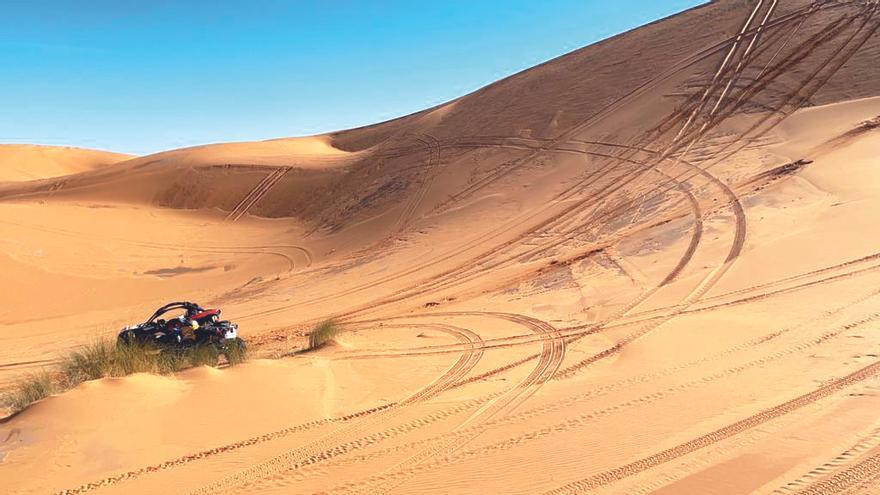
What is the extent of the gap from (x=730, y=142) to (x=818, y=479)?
16.8 metres

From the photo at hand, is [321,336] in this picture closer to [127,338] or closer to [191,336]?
[191,336]

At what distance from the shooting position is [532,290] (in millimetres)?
12570

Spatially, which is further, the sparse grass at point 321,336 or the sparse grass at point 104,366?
the sparse grass at point 321,336

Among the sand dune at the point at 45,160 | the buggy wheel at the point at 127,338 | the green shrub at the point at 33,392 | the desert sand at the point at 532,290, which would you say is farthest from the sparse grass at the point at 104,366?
the sand dune at the point at 45,160

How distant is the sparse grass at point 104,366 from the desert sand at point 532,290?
3.46 ft

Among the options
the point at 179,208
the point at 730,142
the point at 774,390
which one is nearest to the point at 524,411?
the point at 774,390

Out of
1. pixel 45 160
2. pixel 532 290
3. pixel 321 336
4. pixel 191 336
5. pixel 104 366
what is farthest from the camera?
pixel 45 160

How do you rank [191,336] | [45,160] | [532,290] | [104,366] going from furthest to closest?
[45,160] → [532,290] → [191,336] → [104,366]

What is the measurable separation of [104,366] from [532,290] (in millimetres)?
7631

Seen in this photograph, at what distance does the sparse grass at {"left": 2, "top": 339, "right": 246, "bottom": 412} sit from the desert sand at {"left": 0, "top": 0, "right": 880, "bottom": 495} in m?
1.05

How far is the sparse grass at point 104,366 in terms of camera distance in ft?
24.8

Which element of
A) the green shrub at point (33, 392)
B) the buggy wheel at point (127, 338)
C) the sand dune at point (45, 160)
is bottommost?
the green shrub at point (33, 392)

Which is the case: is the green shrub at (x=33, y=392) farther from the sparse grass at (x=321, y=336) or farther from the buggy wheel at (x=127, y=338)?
the sparse grass at (x=321, y=336)

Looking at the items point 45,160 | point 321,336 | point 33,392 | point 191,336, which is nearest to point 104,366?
point 33,392
